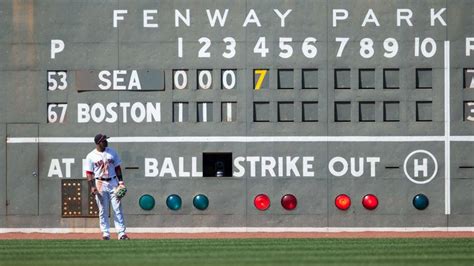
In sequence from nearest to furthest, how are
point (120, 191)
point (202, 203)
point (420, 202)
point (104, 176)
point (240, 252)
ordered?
point (240, 252) < point (120, 191) < point (104, 176) < point (420, 202) < point (202, 203)

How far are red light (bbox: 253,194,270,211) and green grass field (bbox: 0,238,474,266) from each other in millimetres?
1535

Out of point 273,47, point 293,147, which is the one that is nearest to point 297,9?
point 273,47

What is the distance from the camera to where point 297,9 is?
64.8ft

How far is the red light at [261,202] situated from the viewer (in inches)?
777

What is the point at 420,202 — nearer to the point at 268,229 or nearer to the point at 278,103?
the point at 268,229

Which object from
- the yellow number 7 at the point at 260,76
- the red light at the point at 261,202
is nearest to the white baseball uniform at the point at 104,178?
the red light at the point at 261,202

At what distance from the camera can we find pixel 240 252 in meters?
16.2

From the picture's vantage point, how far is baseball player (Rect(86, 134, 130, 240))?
1908 centimetres

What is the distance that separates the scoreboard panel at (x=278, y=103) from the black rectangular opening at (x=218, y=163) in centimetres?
1

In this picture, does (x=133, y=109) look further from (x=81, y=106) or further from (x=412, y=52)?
(x=412, y=52)

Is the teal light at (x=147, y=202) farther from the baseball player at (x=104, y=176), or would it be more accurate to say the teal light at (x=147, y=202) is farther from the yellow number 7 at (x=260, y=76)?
the yellow number 7 at (x=260, y=76)

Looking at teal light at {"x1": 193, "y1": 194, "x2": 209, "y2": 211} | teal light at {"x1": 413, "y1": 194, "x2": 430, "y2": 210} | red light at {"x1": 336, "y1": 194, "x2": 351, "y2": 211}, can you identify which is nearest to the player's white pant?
teal light at {"x1": 193, "y1": 194, "x2": 209, "y2": 211}

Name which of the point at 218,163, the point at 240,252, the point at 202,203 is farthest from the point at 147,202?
the point at 240,252

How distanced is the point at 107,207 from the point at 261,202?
6.78 feet
